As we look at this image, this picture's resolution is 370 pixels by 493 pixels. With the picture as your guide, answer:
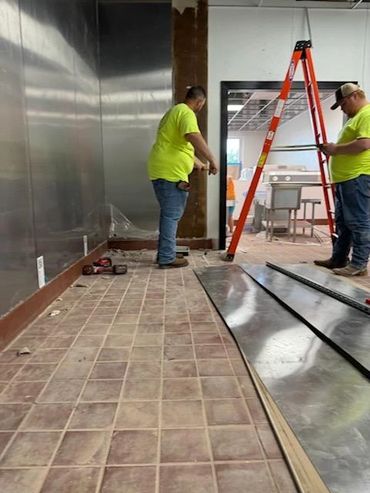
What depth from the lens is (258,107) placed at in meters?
8.51

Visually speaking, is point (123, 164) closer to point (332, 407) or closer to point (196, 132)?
point (196, 132)

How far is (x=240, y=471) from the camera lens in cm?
80

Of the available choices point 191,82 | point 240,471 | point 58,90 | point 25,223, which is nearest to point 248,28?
point 191,82

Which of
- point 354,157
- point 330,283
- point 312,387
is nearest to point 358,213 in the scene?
point 354,157

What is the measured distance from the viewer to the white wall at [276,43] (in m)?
3.67

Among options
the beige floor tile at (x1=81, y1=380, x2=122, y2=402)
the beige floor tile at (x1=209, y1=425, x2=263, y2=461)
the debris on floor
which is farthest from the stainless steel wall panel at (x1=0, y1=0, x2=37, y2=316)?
the beige floor tile at (x1=209, y1=425, x2=263, y2=461)

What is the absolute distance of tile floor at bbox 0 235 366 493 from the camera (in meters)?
0.79

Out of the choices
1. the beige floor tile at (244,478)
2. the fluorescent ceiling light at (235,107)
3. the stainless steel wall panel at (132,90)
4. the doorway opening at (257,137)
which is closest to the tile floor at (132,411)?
the beige floor tile at (244,478)

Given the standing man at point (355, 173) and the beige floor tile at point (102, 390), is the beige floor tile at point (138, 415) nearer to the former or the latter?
the beige floor tile at point (102, 390)

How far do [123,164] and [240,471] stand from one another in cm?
342

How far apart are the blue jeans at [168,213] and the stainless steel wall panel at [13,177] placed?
131cm

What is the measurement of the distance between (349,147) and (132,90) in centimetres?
225

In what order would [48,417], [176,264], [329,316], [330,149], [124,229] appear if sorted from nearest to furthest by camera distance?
[48,417], [329,316], [330,149], [176,264], [124,229]

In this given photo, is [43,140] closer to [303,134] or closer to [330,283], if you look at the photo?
[330,283]
